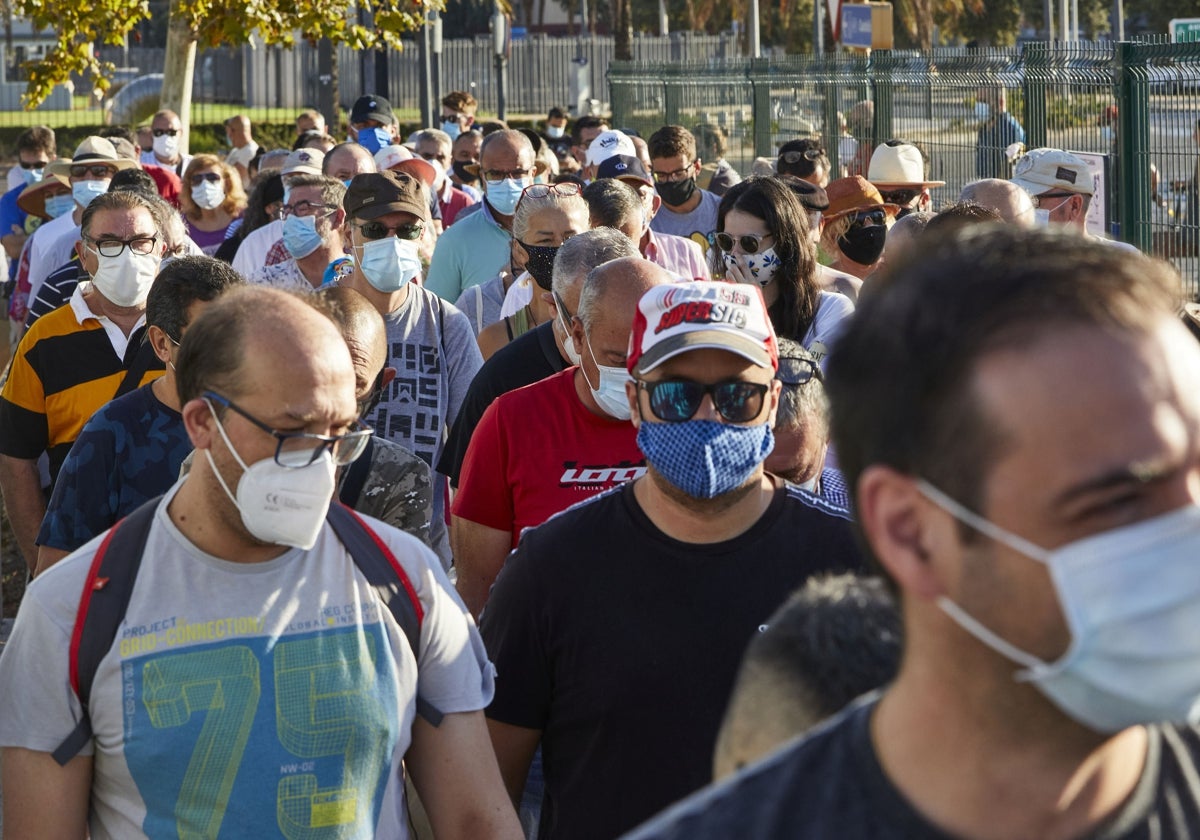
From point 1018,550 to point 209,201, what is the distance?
10980 mm

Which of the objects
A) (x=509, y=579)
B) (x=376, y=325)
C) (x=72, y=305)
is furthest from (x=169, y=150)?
(x=509, y=579)

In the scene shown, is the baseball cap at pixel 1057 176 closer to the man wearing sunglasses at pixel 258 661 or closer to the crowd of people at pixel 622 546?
the crowd of people at pixel 622 546

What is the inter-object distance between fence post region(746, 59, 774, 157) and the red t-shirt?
1556 cm

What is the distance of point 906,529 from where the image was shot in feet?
5.98

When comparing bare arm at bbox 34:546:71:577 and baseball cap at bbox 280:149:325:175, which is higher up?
baseball cap at bbox 280:149:325:175

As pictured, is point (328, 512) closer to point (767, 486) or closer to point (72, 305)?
point (767, 486)

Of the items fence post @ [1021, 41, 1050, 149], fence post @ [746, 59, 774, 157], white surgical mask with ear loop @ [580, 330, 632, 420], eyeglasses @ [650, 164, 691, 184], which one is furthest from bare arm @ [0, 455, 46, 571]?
fence post @ [746, 59, 774, 157]

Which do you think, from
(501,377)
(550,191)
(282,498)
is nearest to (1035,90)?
(550,191)

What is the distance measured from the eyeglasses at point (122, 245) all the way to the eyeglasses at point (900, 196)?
188 inches

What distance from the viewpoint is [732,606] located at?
11.2ft

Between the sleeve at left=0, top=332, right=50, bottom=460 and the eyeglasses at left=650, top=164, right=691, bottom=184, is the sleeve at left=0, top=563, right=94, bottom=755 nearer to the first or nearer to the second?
the sleeve at left=0, top=332, right=50, bottom=460

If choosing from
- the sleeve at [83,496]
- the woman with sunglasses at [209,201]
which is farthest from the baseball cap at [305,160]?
the sleeve at [83,496]

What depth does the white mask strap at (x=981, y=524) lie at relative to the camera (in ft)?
5.60

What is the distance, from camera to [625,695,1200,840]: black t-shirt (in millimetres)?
1831
